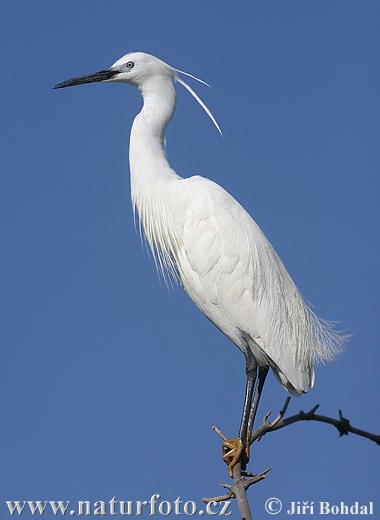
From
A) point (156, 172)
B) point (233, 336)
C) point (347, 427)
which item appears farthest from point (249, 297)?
point (347, 427)

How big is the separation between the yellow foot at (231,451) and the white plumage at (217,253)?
691 mm

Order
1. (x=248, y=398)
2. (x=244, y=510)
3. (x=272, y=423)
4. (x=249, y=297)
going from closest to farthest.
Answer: (x=244, y=510), (x=272, y=423), (x=248, y=398), (x=249, y=297)

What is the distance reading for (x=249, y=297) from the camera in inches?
249

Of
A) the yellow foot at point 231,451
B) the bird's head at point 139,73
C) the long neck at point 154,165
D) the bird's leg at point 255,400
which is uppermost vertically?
→ the bird's head at point 139,73

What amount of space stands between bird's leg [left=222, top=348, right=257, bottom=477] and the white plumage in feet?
0.42

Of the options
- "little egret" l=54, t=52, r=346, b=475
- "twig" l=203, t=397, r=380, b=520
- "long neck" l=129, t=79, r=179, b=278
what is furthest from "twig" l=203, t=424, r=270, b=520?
"long neck" l=129, t=79, r=179, b=278

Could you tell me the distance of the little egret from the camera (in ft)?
20.6

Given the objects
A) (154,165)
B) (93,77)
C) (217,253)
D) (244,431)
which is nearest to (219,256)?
(217,253)

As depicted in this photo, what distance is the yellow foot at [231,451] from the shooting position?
18.4 feet

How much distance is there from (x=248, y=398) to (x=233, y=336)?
548mm

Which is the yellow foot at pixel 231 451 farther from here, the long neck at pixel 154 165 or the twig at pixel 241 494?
the long neck at pixel 154 165

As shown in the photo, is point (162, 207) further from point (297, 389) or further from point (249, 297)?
point (297, 389)

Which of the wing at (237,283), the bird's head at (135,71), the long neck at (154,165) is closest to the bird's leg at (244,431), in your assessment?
the wing at (237,283)

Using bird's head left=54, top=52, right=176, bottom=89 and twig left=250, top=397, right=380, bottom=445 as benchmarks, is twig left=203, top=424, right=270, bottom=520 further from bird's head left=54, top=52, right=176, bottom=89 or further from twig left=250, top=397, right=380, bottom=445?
bird's head left=54, top=52, right=176, bottom=89
